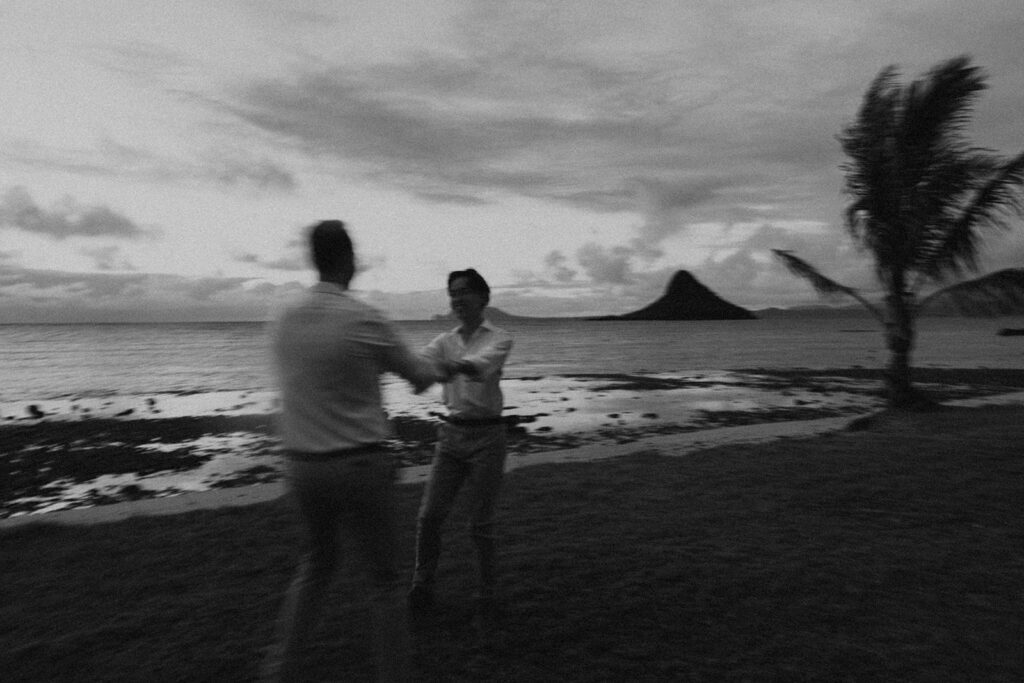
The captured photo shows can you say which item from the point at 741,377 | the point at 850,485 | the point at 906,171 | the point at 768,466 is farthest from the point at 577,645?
the point at 741,377

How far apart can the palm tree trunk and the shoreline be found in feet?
5.41

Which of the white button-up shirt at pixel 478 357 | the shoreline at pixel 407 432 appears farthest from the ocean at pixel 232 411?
the white button-up shirt at pixel 478 357

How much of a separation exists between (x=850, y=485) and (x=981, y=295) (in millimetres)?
8184

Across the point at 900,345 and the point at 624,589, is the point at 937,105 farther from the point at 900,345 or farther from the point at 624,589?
the point at 624,589

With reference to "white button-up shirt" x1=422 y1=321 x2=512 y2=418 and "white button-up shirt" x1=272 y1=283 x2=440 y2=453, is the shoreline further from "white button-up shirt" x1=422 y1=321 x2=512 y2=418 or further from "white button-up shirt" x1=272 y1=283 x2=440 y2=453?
"white button-up shirt" x1=272 y1=283 x2=440 y2=453

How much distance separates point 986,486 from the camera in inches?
267

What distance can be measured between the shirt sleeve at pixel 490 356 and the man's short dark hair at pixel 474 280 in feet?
0.75

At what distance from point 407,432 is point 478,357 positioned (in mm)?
10423

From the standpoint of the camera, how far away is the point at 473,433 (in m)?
3.71

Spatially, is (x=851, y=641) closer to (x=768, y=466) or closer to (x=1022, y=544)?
(x=1022, y=544)

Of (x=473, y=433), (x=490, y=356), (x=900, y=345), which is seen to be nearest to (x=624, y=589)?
(x=473, y=433)

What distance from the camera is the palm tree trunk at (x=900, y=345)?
13.5 m

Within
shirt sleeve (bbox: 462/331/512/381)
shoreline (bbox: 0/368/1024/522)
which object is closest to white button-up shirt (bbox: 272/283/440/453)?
shirt sleeve (bbox: 462/331/512/381)

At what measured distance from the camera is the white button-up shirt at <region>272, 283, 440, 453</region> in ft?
8.23
